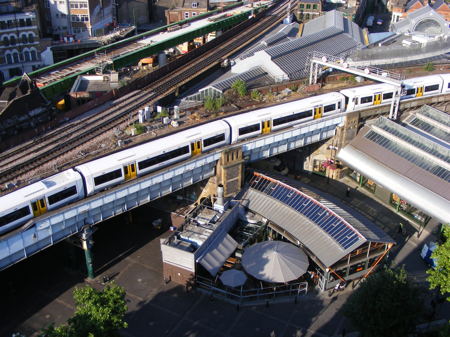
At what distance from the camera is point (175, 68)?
73562 millimetres

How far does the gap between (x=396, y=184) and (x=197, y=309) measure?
25200 mm

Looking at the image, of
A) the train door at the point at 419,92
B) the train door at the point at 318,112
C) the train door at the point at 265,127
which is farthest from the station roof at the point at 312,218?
the train door at the point at 419,92

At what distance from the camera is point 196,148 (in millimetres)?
48656

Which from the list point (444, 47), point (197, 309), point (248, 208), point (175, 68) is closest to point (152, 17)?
point (175, 68)

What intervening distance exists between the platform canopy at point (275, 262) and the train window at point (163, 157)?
10.9 meters

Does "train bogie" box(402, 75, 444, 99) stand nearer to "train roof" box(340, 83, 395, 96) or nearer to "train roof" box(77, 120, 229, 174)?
"train roof" box(340, 83, 395, 96)

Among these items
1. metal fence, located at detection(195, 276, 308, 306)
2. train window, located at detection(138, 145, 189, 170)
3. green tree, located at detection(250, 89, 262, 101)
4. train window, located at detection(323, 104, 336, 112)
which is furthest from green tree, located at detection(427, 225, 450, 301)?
green tree, located at detection(250, 89, 262, 101)

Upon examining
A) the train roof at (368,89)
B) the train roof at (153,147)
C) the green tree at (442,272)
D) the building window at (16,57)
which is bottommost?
the green tree at (442,272)

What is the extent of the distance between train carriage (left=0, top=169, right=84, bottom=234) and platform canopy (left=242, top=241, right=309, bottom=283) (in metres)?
15.6

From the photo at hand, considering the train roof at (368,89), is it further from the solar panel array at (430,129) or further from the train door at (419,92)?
the solar panel array at (430,129)

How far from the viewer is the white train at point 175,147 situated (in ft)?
129

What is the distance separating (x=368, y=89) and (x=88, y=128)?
107ft

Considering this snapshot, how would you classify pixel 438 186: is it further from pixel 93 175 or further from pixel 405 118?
pixel 93 175

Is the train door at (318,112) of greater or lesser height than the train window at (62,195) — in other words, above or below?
above
